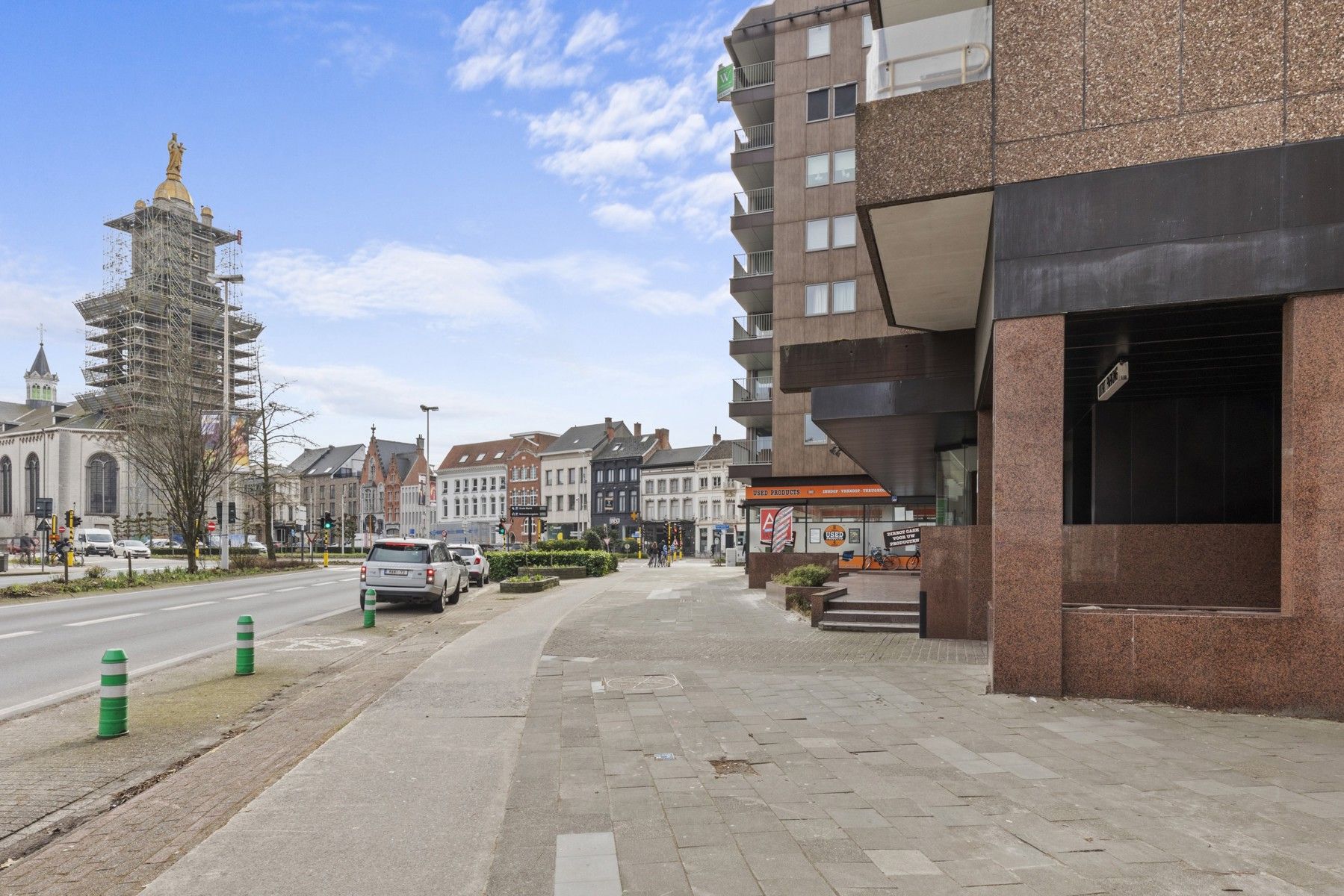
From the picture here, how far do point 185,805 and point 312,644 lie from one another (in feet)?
31.4

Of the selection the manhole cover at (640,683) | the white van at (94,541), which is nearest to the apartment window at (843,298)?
the manhole cover at (640,683)

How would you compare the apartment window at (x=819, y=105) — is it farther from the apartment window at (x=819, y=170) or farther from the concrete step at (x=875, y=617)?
the concrete step at (x=875, y=617)

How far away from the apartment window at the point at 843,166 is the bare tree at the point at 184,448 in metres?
28.0

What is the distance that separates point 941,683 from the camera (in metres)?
9.98

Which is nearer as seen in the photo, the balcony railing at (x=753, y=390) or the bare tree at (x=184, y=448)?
the bare tree at (x=184, y=448)

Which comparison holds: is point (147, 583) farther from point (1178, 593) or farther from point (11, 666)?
point (1178, 593)

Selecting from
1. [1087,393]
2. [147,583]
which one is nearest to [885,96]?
[1087,393]

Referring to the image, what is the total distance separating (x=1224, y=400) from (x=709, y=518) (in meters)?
73.8

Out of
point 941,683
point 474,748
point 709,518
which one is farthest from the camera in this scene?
point 709,518

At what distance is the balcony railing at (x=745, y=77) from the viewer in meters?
42.1

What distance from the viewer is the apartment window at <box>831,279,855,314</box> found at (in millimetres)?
37812

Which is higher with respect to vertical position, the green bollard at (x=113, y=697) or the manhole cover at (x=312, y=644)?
the green bollard at (x=113, y=697)

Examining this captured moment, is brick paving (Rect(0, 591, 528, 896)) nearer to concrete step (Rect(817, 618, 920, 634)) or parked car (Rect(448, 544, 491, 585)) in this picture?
concrete step (Rect(817, 618, 920, 634))

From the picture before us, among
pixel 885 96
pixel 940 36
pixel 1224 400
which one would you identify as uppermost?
pixel 940 36
